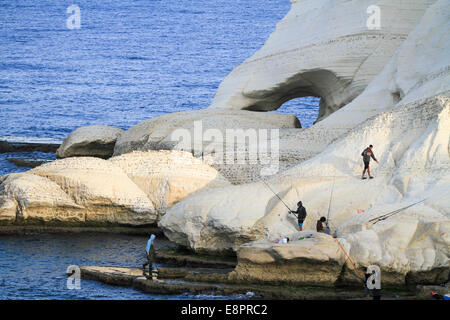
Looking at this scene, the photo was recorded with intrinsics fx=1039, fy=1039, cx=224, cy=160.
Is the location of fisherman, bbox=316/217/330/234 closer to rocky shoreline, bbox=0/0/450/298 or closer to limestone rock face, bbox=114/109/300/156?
rocky shoreline, bbox=0/0/450/298

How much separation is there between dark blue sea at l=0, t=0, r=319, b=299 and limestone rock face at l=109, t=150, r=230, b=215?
2206 mm

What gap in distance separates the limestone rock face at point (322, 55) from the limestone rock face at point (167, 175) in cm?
974

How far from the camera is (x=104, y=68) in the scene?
88.6 metres

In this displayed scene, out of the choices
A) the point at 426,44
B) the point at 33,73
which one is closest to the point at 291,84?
the point at 426,44

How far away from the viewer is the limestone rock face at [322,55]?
4559 centimetres

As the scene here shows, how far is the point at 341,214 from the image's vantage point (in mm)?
31781

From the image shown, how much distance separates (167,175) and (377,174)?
8.44 meters

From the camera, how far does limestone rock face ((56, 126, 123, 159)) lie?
49859mm
